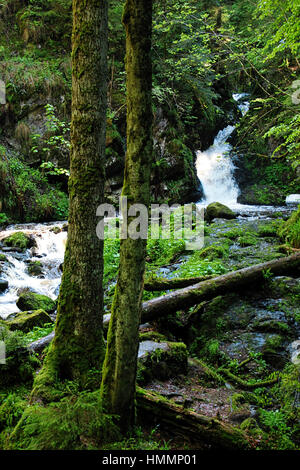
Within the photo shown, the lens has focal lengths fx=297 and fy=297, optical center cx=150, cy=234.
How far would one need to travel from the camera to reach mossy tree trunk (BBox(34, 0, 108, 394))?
2852mm

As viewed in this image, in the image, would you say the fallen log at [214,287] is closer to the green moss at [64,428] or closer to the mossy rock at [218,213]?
the green moss at [64,428]

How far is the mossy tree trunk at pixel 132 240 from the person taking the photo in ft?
6.57

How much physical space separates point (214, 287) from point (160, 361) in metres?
1.97

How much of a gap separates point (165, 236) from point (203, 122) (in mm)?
12207

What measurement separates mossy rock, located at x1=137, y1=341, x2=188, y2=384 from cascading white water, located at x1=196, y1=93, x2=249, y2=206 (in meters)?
13.9

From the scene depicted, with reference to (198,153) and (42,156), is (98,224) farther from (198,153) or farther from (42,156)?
(198,153)

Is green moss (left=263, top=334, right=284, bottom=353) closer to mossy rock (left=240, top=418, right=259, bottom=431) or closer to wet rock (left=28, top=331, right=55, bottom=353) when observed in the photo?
mossy rock (left=240, top=418, right=259, bottom=431)

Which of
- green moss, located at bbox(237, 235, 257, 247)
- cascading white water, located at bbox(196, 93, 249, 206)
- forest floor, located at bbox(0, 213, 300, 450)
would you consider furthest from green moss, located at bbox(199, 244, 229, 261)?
cascading white water, located at bbox(196, 93, 249, 206)

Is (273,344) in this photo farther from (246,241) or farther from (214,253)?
(246,241)

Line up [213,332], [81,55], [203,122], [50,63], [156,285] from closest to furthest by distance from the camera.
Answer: [81,55]
[213,332]
[156,285]
[50,63]
[203,122]

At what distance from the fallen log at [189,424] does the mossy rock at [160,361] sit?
55 cm

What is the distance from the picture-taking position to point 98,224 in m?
3.03

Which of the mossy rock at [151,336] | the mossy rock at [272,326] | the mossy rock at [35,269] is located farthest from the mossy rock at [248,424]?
the mossy rock at [35,269]

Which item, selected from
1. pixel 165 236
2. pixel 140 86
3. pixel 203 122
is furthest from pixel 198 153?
pixel 140 86
